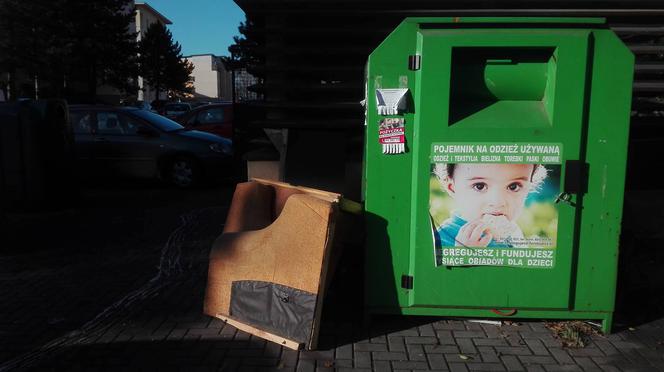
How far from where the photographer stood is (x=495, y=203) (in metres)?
3.51

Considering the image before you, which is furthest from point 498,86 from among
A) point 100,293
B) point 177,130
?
point 177,130

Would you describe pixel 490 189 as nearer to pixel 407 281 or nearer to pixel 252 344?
pixel 407 281

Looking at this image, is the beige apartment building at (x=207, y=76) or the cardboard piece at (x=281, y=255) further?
the beige apartment building at (x=207, y=76)

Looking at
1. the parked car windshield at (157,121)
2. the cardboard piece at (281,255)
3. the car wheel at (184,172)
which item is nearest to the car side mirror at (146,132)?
the parked car windshield at (157,121)

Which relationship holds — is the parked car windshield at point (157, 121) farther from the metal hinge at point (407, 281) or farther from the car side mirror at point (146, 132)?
the metal hinge at point (407, 281)

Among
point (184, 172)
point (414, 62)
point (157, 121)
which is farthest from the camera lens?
point (157, 121)

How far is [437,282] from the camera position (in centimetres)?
363

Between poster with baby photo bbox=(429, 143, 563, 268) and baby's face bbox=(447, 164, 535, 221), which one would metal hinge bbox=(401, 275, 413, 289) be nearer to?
poster with baby photo bbox=(429, 143, 563, 268)

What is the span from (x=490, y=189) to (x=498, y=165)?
0.52ft

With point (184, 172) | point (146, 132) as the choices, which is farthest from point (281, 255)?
point (146, 132)

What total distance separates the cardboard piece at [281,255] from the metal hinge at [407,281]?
19.4 inches

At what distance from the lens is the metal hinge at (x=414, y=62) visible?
344 cm

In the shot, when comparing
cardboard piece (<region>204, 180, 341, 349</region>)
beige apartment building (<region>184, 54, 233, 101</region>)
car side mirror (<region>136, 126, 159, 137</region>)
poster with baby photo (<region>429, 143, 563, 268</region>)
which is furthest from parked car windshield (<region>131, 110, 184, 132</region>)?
beige apartment building (<region>184, 54, 233, 101</region>)

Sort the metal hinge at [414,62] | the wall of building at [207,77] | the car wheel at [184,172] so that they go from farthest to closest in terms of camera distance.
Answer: the wall of building at [207,77]
the car wheel at [184,172]
the metal hinge at [414,62]
